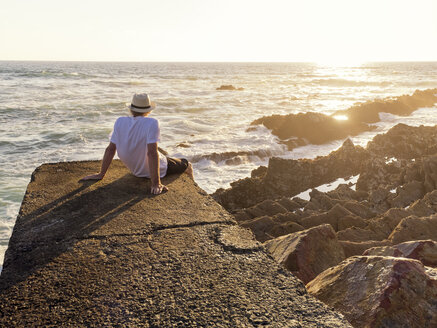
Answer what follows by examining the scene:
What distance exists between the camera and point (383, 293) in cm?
200

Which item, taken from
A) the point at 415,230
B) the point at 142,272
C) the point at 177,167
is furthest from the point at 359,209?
the point at 142,272

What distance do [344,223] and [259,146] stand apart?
6.81 metres

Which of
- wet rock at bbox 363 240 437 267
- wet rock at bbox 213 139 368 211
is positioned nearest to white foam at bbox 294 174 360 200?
wet rock at bbox 213 139 368 211

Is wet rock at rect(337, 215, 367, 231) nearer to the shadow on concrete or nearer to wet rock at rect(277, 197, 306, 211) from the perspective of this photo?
wet rock at rect(277, 197, 306, 211)

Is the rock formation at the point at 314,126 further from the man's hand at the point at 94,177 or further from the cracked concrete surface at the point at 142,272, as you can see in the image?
the cracked concrete surface at the point at 142,272

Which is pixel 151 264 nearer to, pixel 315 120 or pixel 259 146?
pixel 259 146

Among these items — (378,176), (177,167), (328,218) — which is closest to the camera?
(177,167)

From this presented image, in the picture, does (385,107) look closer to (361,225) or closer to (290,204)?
(290,204)

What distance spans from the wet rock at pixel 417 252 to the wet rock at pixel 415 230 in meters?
0.84

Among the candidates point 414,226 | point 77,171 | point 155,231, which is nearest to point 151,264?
point 155,231

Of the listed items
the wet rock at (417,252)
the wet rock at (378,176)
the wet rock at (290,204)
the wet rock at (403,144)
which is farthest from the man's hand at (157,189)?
the wet rock at (403,144)

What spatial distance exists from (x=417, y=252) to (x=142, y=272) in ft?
7.12

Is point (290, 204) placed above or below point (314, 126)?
below

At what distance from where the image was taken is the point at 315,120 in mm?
12914
